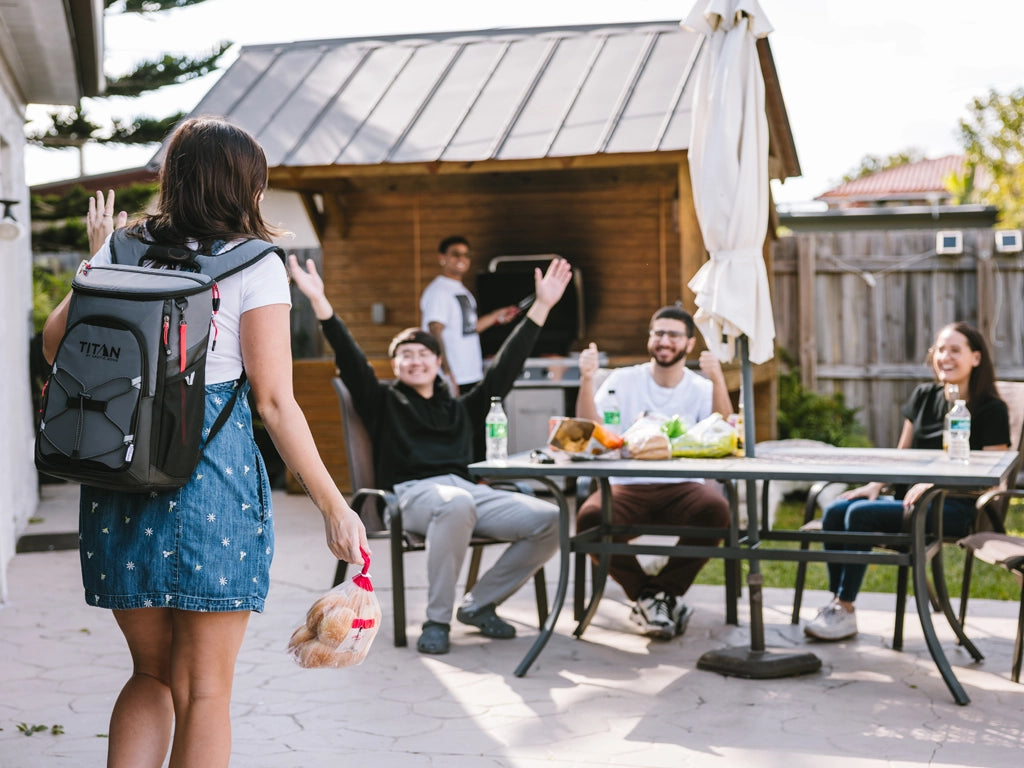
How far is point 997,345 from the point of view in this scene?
32.7ft

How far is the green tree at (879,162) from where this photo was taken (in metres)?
45.7

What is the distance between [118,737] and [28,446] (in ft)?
20.9

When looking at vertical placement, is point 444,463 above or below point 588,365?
below

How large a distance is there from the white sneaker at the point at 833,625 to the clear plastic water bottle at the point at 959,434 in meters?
0.78

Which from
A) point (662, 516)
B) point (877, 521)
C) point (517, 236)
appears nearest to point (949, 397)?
point (877, 521)

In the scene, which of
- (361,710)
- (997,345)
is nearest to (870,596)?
(361,710)

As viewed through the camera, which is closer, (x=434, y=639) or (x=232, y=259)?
(x=232, y=259)

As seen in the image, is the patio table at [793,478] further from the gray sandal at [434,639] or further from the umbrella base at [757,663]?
the gray sandal at [434,639]

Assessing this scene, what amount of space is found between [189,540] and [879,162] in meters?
48.2

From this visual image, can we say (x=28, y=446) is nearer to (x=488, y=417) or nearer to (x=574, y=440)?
(x=488, y=417)

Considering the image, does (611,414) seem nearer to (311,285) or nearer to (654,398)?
(654,398)

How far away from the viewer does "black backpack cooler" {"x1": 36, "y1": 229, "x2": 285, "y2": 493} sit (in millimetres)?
2021

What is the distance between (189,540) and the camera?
6.90 ft

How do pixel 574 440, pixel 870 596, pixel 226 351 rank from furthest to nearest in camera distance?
pixel 870 596 < pixel 574 440 < pixel 226 351
